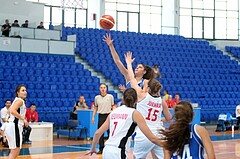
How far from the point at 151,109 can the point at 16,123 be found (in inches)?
107

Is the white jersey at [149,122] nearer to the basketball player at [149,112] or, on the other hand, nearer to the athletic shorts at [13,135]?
the basketball player at [149,112]

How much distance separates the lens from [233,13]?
34469 millimetres

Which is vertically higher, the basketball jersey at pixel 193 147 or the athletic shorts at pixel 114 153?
the basketball jersey at pixel 193 147

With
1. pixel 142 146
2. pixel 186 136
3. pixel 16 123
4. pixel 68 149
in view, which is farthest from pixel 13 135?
pixel 68 149

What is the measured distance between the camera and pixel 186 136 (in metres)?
4.31

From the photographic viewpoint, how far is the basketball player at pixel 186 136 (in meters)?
4.26

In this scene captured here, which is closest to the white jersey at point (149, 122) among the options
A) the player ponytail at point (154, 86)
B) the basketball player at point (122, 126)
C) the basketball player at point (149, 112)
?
the basketball player at point (149, 112)

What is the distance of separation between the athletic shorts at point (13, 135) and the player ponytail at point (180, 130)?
4.80 m

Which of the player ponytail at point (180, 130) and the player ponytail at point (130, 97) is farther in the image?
the player ponytail at point (130, 97)

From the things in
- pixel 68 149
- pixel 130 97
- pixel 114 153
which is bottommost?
pixel 68 149

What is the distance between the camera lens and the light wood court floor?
12219 mm

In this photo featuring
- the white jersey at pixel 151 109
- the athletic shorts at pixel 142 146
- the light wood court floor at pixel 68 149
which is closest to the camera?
the athletic shorts at pixel 142 146

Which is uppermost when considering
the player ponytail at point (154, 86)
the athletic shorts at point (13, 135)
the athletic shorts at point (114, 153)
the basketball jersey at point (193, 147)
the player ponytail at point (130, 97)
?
the player ponytail at point (154, 86)

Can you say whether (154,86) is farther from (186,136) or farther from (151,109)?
(186,136)
